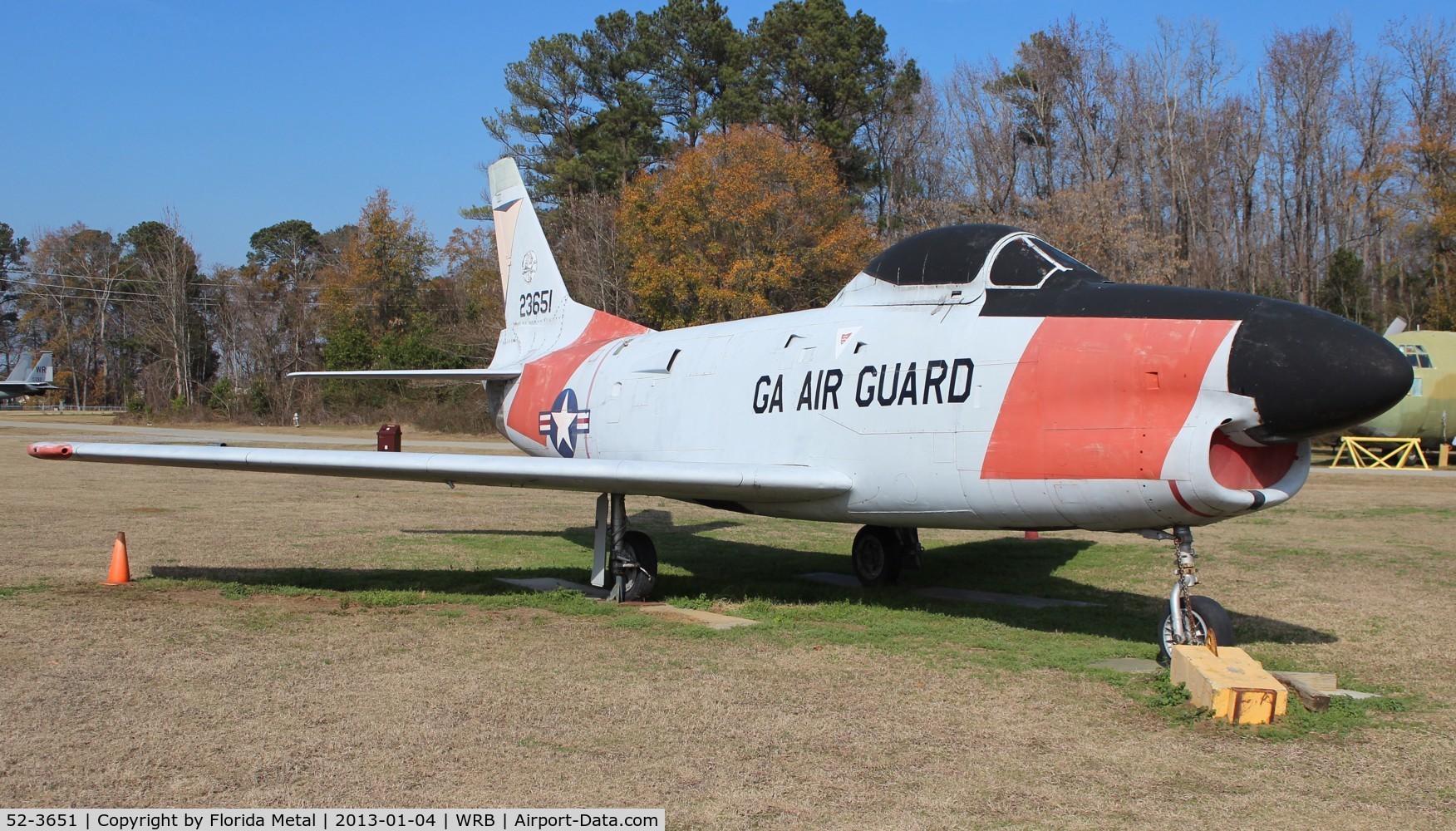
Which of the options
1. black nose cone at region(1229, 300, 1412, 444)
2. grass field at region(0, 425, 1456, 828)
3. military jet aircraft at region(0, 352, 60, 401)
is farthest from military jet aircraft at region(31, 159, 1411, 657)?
military jet aircraft at region(0, 352, 60, 401)

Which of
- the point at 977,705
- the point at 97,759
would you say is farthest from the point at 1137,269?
the point at 97,759

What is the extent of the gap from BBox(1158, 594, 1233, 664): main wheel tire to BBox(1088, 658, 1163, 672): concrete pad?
0.11m

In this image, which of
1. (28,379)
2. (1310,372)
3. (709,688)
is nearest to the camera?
(1310,372)

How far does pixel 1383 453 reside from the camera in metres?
31.5

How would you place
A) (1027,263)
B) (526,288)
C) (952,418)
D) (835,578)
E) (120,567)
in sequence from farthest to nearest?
(526,288) < (835,578) < (120,567) < (1027,263) < (952,418)

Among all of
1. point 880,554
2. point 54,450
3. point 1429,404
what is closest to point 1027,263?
point 880,554

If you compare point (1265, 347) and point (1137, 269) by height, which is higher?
point (1137, 269)

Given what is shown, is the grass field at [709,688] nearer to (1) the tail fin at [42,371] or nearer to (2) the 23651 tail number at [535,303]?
(2) the 23651 tail number at [535,303]

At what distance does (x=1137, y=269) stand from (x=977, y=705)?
1485 inches

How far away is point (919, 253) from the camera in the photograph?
8.66 meters

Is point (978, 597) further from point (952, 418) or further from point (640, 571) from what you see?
point (640, 571)

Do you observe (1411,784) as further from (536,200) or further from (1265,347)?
(536,200)

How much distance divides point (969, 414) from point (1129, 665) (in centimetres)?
204

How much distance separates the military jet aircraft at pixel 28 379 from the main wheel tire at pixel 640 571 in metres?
A: 94.3
